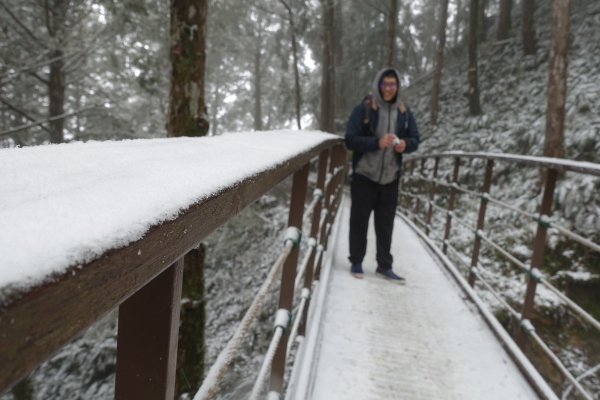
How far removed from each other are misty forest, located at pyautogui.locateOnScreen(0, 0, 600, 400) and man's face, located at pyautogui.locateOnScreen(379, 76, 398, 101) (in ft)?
0.81

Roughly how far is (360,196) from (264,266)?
20.3 ft

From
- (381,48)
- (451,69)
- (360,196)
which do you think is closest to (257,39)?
(381,48)

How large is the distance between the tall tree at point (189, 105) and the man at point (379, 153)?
146 centimetres

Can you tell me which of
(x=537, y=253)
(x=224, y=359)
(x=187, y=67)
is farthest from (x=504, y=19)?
(x=224, y=359)

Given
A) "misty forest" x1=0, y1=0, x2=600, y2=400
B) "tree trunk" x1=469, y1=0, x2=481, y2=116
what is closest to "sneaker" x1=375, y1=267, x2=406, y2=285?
"misty forest" x1=0, y1=0, x2=600, y2=400

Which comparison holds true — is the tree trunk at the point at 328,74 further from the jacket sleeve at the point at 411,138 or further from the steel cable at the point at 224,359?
the steel cable at the point at 224,359

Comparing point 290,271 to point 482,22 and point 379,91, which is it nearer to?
point 379,91

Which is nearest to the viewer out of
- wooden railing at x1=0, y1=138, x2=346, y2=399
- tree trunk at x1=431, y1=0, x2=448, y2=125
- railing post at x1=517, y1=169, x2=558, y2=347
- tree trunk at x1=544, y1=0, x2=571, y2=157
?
wooden railing at x1=0, y1=138, x2=346, y2=399

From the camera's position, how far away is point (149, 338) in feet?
2.06

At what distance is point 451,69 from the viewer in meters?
18.5

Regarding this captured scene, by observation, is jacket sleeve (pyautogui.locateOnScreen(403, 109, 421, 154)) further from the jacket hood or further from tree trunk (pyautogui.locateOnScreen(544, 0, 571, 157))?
tree trunk (pyautogui.locateOnScreen(544, 0, 571, 157))

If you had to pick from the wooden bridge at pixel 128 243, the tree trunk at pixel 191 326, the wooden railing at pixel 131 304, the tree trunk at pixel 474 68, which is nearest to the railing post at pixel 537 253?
the wooden bridge at pixel 128 243

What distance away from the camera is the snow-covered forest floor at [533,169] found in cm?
570

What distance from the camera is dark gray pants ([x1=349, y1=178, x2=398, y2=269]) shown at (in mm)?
3795
